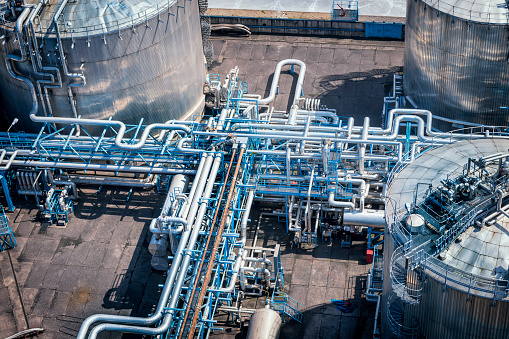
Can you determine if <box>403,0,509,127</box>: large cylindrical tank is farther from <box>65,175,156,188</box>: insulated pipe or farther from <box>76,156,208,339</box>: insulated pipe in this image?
<box>76,156,208,339</box>: insulated pipe

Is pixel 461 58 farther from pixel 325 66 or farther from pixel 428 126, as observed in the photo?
pixel 325 66

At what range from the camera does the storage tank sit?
36.1 m

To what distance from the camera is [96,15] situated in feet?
174

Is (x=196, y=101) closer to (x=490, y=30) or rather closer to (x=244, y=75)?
(x=244, y=75)

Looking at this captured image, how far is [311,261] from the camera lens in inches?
2031

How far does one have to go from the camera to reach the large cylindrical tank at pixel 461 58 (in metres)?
51.9

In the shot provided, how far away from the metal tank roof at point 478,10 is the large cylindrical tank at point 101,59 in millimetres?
17599

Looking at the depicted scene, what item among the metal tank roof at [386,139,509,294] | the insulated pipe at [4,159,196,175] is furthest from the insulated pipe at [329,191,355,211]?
the insulated pipe at [4,159,196,175]

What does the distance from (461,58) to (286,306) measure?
1972cm

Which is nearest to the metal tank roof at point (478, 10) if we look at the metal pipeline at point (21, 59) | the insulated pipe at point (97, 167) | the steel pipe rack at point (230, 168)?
the steel pipe rack at point (230, 168)

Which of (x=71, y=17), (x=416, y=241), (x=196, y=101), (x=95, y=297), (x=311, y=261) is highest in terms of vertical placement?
(x=71, y=17)

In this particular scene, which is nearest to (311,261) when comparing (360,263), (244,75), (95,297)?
(360,263)

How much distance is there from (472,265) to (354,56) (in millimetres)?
34912

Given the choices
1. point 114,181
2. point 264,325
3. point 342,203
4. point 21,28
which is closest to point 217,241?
point 264,325
